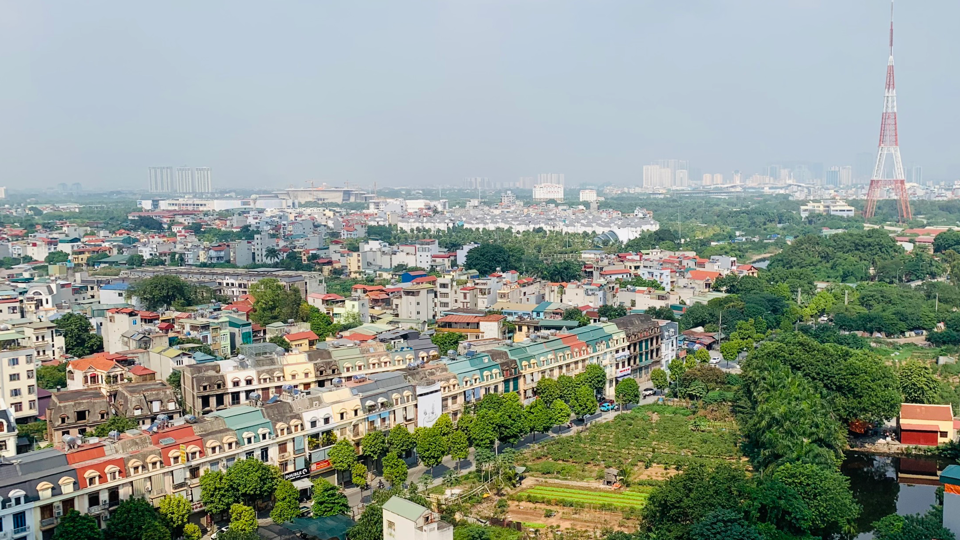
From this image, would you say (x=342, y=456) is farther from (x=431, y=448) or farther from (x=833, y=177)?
(x=833, y=177)

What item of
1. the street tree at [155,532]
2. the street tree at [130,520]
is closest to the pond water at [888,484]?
the street tree at [155,532]

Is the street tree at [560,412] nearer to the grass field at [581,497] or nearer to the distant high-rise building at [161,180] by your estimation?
the grass field at [581,497]

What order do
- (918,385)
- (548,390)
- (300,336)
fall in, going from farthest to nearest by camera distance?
(300,336) → (918,385) → (548,390)

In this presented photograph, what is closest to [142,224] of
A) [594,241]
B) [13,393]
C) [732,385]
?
[594,241]

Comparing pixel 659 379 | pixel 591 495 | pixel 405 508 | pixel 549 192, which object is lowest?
pixel 591 495

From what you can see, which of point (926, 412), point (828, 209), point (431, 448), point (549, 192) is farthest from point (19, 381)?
point (549, 192)

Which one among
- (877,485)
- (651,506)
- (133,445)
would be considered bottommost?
(877,485)

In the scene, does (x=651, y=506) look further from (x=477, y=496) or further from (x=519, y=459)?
(x=519, y=459)
